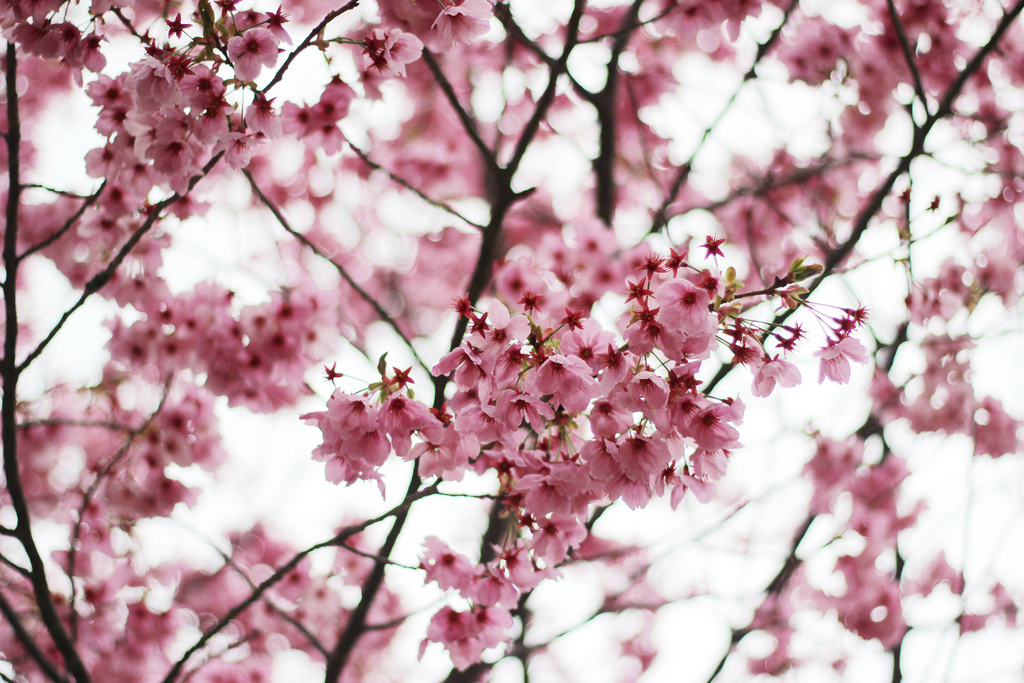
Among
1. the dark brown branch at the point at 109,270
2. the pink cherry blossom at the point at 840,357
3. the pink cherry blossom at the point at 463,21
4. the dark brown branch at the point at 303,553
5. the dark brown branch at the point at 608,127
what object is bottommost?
the dark brown branch at the point at 303,553

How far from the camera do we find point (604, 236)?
3807mm

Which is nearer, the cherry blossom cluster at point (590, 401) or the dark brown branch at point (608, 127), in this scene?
the cherry blossom cluster at point (590, 401)

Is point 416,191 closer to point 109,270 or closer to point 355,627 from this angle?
point 109,270

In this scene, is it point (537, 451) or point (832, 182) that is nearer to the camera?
point (537, 451)

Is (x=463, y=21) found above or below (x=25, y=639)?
above

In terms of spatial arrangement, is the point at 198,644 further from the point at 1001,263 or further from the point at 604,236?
the point at 1001,263

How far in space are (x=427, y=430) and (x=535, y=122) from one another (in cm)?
120

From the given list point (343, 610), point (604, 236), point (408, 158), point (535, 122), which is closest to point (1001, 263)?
point (604, 236)

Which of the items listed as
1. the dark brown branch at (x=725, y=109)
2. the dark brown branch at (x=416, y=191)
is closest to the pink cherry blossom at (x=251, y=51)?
the dark brown branch at (x=416, y=191)

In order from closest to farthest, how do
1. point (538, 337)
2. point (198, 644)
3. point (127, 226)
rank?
1. point (538, 337)
2. point (198, 644)
3. point (127, 226)

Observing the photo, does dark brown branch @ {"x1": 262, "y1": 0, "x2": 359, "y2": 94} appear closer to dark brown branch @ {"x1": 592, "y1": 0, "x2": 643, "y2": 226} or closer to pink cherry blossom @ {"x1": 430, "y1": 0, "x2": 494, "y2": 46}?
pink cherry blossom @ {"x1": 430, "y1": 0, "x2": 494, "y2": 46}

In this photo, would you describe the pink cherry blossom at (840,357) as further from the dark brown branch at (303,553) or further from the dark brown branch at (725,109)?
the dark brown branch at (725,109)

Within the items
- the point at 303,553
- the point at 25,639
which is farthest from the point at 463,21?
the point at 25,639

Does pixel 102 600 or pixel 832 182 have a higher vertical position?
pixel 832 182
